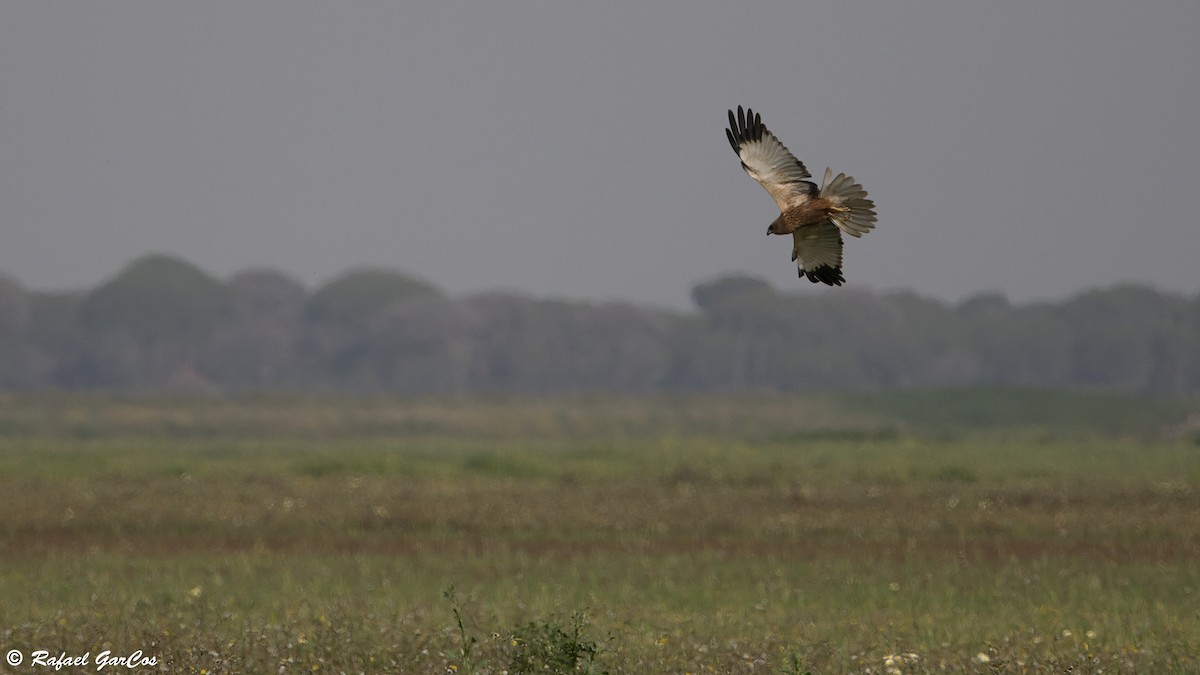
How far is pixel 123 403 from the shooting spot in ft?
244

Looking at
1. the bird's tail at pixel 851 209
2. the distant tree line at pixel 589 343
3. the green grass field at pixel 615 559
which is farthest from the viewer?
the distant tree line at pixel 589 343

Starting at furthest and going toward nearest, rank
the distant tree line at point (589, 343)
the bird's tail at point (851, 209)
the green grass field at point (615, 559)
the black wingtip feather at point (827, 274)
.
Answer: the distant tree line at point (589, 343)
the green grass field at point (615, 559)
the black wingtip feather at point (827, 274)
the bird's tail at point (851, 209)

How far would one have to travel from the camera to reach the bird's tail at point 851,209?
34.4 ft

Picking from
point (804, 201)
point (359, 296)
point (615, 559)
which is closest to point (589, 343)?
point (359, 296)

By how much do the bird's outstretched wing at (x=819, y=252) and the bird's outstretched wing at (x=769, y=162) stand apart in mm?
254

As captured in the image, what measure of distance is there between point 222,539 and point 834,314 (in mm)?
104406

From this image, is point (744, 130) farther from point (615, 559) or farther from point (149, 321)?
point (149, 321)

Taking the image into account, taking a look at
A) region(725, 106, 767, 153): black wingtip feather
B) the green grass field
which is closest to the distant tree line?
the green grass field

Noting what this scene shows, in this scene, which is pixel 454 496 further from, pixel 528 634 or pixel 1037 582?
pixel 528 634

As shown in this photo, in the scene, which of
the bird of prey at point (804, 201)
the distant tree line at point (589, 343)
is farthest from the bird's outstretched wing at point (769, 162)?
the distant tree line at point (589, 343)

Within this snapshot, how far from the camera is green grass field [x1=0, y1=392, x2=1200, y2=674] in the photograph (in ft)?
43.0

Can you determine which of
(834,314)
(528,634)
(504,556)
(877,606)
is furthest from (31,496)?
(834,314)

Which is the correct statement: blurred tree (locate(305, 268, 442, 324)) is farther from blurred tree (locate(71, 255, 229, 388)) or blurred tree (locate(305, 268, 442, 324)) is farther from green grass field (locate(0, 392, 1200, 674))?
green grass field (locate(0, 392, 1200, 674))

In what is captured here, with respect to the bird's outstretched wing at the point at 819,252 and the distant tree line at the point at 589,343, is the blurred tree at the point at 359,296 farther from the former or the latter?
the bird's outstretched wing at the point at 819,252
